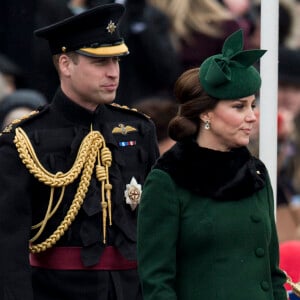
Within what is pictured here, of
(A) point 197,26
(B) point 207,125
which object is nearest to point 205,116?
(B) point 207,125

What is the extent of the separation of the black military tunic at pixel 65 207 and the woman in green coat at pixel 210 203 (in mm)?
930

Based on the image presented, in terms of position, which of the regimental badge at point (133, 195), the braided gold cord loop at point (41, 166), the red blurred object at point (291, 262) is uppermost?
the braided gold cord loop at point (41, 166)

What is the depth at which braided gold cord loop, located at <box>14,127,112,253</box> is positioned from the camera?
6797 mm

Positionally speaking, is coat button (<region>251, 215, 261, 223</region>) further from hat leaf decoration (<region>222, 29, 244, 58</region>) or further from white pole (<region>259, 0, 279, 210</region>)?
white pole (<region>259, 0, 279, 210</region>)

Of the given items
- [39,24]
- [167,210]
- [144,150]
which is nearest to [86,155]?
[144,150]

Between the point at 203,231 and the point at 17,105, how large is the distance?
14.0 feet

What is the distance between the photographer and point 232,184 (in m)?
5.89

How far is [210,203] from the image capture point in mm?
5859

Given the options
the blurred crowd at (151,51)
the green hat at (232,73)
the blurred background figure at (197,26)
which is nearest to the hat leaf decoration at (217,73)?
the green hat at (232,73)

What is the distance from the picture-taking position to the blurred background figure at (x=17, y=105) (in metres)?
9.82

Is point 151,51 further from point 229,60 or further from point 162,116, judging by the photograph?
point 229,60

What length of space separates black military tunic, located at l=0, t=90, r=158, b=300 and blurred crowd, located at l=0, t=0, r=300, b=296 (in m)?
2.79

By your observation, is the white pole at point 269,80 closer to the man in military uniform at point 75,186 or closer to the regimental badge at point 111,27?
the man in military uniform at point 75,186

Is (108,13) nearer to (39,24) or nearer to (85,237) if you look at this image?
(85,237)
